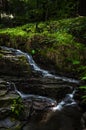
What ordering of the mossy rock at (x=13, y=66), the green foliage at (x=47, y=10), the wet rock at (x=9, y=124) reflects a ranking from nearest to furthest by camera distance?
the wet rock at (x=9, y=124)
the mossy rock at (x=13, y=66)
the green foliage at (x=47, y=10)

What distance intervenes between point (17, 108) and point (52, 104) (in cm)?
131

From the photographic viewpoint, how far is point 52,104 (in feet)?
28.7

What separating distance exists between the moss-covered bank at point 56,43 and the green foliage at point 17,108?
316cm

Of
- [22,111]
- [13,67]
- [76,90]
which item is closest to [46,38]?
[13,67]

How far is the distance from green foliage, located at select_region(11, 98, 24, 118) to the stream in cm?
35

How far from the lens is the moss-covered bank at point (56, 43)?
1100cm

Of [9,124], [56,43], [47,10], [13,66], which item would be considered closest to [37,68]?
[13,66]

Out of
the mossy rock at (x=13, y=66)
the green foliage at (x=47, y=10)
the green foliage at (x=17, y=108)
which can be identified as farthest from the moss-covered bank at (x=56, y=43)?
the green foliage at (x=47, y=10)

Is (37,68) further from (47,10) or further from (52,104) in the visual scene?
(47,10)

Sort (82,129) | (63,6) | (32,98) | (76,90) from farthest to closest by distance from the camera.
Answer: (63,6), (76,90), (32,98), (82,129)

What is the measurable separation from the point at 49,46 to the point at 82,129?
15.8 ft

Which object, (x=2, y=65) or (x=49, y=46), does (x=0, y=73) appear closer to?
(x=2, y=65)

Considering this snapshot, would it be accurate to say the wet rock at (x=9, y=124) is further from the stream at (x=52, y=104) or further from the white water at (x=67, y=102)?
the white water at (x=67, y=102)

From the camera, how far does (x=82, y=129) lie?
7422mm
